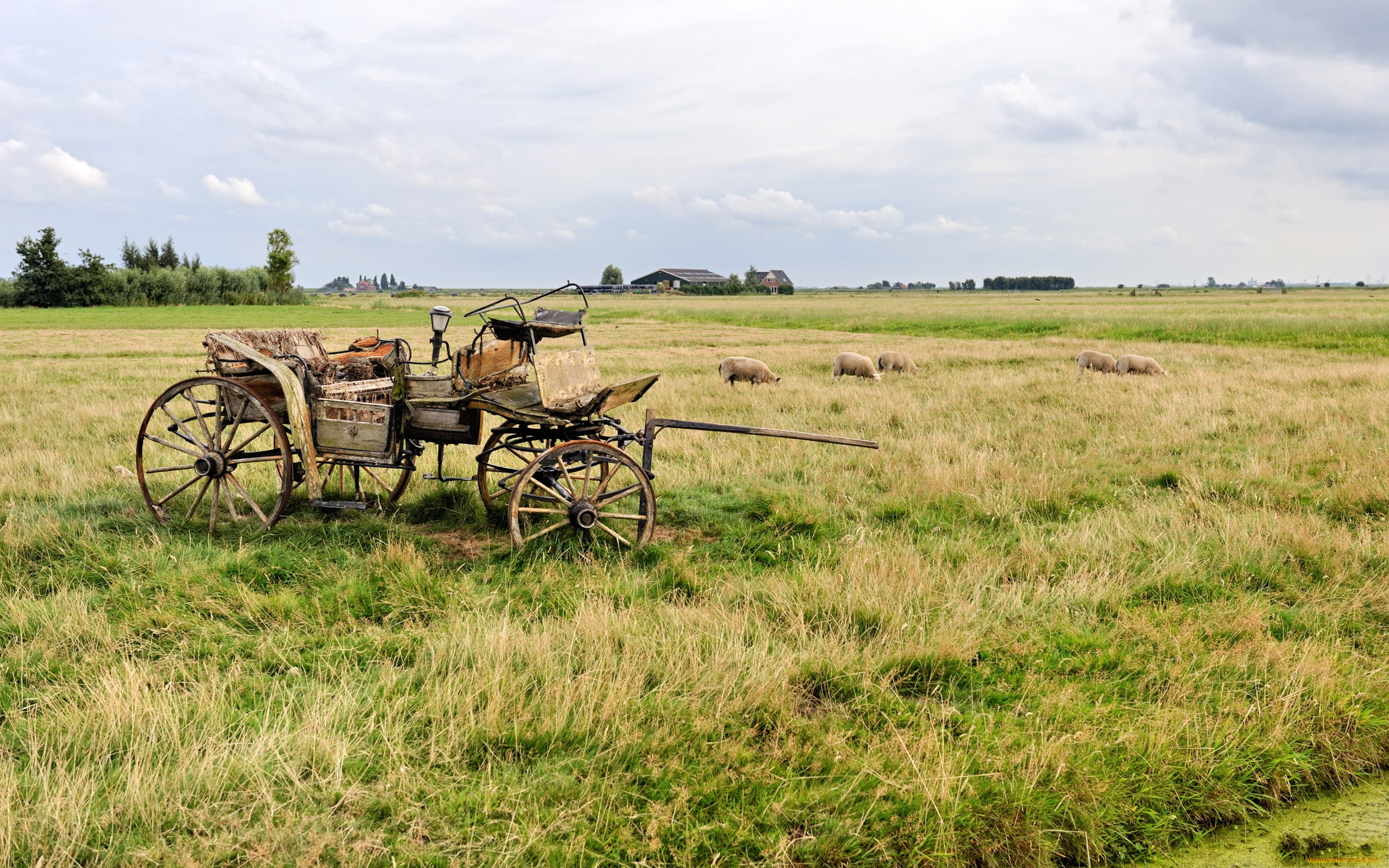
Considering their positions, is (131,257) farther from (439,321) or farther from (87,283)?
(439,321)

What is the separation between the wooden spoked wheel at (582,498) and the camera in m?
6.29

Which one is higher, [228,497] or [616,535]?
[228,497]

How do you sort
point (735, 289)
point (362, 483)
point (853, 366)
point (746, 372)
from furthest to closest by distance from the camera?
point (735, 289), point (853, 366), point (746, 372), point (362, 483)

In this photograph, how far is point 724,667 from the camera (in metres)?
4.44

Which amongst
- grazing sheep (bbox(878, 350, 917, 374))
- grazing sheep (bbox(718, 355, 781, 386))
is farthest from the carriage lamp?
grazing sheep (bbox(878, 350, 917, 374))

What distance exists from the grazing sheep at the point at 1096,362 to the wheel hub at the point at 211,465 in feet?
59.6

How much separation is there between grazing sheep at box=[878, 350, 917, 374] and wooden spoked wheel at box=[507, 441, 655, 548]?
47.2 feet

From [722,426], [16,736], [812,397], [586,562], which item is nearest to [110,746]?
[16,736]

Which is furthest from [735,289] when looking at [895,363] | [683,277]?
[895,363]

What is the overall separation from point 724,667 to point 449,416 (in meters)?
3.55

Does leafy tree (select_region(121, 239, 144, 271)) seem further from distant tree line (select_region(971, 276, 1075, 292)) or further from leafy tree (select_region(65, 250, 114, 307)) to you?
distant tree line (select_region(971, 276, 1075, 292))

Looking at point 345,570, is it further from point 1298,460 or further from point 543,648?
point 1298,460

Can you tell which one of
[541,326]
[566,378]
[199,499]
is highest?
[541,326]

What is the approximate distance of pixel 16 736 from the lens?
12.6 ft
